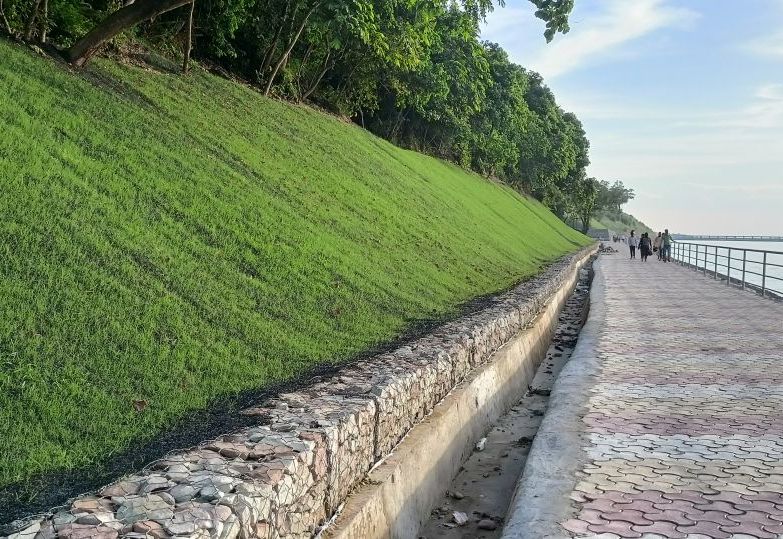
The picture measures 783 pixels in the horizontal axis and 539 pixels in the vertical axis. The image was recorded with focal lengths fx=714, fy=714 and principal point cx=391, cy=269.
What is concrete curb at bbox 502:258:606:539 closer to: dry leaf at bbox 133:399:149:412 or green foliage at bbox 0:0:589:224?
dry leaf at bbox 133:399:149:412

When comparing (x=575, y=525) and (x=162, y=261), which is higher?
(x=162, y=261)

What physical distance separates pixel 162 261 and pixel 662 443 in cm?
465

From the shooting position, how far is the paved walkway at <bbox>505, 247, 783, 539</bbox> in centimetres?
392

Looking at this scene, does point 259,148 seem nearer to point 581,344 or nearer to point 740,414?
point 581,344

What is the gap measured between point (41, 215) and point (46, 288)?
3.82 feet

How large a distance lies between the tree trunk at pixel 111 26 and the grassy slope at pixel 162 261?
36 cm

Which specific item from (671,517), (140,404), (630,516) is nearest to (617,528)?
(630,516)

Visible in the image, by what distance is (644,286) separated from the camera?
63.2 ft

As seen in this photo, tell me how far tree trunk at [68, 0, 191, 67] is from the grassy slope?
0.36 meters

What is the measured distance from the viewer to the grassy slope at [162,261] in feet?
15.1

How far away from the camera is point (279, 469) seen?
10.9 feet

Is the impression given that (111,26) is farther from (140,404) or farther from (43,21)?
(140,404)

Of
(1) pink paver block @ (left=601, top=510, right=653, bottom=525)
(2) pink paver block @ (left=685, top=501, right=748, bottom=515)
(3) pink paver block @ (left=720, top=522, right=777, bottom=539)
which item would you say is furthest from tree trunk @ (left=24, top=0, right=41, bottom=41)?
(3) pink paver block @ (left=720, top=522, right=777, bottom=539)

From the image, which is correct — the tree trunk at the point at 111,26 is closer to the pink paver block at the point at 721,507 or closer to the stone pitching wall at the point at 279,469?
the stone pitching wall at the point at 279,469
